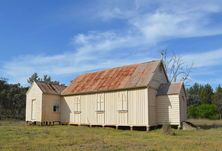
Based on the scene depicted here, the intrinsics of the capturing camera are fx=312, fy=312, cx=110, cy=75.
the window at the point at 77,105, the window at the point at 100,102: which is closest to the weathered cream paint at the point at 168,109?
the window at the point at 100,102

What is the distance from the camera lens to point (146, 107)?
26.1m

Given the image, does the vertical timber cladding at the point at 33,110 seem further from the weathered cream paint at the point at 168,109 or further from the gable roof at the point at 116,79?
the weathered cream paint at the point at 168,109

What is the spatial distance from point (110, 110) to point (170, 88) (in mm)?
5805

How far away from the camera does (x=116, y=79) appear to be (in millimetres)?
29609

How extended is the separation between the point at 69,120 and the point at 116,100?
7.04 metres

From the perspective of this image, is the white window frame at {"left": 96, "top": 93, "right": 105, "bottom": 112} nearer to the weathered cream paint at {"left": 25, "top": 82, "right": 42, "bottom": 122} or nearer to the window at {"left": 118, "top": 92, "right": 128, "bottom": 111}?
the window at {"left": 118, "top": 92, "right": 128, "bottom": 111}

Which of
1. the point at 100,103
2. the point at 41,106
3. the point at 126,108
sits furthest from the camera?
the point at 41,106

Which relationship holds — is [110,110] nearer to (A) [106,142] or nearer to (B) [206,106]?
(A) [106,142]

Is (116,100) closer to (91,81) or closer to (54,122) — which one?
(91,81)

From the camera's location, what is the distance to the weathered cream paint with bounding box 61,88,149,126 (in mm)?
26562

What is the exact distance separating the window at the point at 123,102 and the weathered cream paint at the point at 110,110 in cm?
14

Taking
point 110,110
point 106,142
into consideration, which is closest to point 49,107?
point 110,110

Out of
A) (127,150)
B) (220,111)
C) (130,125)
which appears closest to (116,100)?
(130,125)

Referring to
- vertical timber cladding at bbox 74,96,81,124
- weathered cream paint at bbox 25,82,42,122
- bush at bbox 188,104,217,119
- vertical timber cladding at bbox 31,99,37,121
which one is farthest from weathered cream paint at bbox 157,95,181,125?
bush at bbox 188,104,217,119
